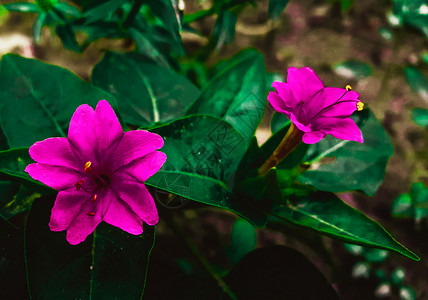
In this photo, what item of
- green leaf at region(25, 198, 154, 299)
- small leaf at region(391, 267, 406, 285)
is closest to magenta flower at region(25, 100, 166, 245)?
green leaf at region(25, 198, 154, 299)

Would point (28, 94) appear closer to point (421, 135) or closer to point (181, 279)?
point (181, 279)

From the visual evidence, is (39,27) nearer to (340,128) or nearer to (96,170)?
(96,170)

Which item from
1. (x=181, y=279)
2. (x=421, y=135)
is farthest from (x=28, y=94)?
(x=421, y=135)

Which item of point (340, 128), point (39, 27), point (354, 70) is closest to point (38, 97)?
point (39, 27)

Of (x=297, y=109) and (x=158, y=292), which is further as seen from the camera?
(x=158, y=292)

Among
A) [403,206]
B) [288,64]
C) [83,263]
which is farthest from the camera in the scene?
[288,64]

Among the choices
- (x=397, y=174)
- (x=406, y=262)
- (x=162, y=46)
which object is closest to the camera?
(x=162, y=46)
